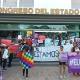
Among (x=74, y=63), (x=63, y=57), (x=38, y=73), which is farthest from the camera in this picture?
(x=38, y=73)

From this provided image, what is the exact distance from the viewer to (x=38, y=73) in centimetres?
2206

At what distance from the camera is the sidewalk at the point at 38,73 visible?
20.1 metres

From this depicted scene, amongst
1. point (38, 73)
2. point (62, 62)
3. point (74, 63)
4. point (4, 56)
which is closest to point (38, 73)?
point (38, 73)

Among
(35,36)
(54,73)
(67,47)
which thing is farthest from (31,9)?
(54,73)

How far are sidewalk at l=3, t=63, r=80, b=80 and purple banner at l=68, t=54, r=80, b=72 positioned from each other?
1.36ft

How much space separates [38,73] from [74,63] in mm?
2436

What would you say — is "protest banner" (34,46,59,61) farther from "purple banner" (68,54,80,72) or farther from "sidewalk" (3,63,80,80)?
"purple banner" (68,54,80,72)

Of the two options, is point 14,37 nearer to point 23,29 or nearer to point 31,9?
point 23,29

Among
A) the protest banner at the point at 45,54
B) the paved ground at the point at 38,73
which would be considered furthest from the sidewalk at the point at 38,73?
the protest banner at the point at 45,54

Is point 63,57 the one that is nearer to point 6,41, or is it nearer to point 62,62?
point 62,62

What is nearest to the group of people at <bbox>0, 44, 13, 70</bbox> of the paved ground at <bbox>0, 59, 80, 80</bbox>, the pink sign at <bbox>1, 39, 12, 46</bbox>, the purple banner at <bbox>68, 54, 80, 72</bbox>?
the paved ground at <bbox>0, 59, 80, 80</bbox>

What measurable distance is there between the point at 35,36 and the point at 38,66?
7.11 ft

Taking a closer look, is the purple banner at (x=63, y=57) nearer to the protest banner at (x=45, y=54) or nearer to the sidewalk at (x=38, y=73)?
the sidewalk at (x=38, y=73)

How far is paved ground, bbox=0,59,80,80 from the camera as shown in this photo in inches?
790
